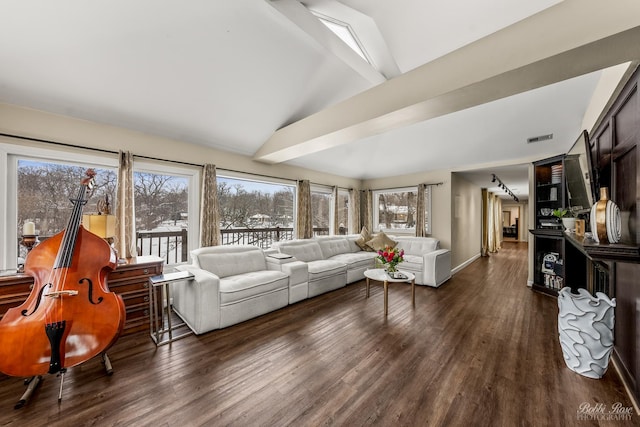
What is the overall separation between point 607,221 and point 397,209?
4657 millimetres

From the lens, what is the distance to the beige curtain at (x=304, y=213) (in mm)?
5109

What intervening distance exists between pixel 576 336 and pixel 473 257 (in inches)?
216

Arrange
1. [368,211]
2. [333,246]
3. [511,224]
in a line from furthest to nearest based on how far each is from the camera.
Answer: [511,224] < [368,211] < [333,246]

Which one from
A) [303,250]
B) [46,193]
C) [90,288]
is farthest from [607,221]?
[46,193]

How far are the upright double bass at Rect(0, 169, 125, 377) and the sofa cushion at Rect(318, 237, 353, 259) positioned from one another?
348 cm

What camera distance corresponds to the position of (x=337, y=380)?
73.9 inches

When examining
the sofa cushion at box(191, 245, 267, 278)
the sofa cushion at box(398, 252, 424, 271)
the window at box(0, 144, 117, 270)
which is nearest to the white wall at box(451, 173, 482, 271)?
the sofa cushion at box(398, 252, 424, 271)

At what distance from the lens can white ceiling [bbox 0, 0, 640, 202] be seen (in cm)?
185

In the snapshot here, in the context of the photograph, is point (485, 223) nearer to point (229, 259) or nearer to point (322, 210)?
point (322, 210)

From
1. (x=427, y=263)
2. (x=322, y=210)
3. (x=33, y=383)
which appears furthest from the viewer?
(x=322, y=210)

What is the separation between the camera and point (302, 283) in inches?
142

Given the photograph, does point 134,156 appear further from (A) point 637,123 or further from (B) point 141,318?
(A) point 637,123

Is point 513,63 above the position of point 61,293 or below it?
above

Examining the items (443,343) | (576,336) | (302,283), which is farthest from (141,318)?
(576,336)
